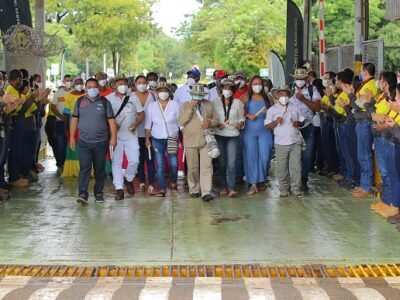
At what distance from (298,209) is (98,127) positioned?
2927 mm

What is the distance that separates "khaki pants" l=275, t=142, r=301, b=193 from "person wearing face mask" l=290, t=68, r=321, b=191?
0.56 m

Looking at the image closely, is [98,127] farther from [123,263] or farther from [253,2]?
[253,2]

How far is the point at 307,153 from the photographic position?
34.3ft

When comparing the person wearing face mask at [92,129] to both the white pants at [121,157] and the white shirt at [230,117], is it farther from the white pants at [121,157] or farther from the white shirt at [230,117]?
the white shirt at [230,117]

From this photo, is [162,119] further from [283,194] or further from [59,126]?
A: [59,126]

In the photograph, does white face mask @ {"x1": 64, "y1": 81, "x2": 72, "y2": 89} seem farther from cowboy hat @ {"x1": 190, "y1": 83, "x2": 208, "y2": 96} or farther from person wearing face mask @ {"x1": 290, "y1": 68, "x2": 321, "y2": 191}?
person wearing face mask @ {"x1": 290, "y1": 68, "x2": 321, "y2": 191}

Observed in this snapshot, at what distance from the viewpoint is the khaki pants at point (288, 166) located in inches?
384

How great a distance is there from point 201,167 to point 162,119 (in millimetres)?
911

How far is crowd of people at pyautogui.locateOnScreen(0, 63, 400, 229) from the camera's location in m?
9.28

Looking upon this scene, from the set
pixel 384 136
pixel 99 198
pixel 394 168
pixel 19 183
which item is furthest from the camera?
pixel 19 183

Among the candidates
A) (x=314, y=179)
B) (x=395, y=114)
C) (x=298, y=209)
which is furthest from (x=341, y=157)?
(x=395, y=114)

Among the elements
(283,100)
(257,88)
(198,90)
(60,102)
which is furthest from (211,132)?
(60,102)

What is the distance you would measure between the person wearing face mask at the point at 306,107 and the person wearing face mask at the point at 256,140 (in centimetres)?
49

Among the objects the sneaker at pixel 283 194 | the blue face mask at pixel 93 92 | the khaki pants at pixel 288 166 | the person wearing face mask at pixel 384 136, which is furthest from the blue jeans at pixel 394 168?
the blue face mask at pixel 93 92
